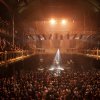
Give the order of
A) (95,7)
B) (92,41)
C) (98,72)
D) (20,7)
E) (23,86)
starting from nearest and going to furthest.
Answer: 1. (23,86)
2. (98,72)
3. (20,7)
4. (95,7)
5. (92,41)

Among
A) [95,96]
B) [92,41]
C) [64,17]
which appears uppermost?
[64,17]

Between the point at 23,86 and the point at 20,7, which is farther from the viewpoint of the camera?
the point at 20,7

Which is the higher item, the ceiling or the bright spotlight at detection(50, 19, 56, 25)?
the ceiling

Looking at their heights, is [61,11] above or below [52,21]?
above

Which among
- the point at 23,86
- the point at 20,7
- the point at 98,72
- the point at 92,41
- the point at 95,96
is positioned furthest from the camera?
the point at 92,41

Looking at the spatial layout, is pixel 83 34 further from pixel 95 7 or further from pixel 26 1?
pixel 26 1

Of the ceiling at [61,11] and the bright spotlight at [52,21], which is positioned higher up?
the ceiling at [61,11]

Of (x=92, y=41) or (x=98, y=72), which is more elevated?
(x=92, y=41)

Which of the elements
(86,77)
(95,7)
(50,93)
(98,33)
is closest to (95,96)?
(50,93)

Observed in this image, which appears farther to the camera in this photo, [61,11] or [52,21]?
[52,21]

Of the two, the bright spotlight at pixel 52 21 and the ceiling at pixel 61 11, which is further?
the bright spotlight at pixel 52 21

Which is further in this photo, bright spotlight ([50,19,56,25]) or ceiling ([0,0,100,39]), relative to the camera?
bright spotlight ([50,19,56,25])

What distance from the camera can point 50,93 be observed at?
24.2m

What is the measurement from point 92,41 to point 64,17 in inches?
272
